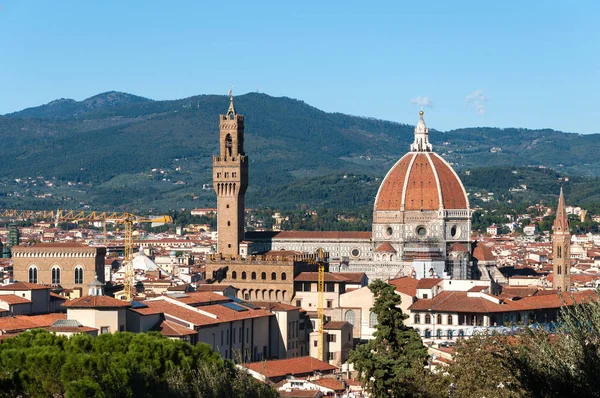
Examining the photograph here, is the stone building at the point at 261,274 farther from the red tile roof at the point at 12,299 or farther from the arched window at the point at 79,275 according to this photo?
the red tile roof at the point at 12,299

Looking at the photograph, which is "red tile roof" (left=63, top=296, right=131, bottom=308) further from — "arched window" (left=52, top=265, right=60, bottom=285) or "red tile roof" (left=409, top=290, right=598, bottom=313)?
"arched window" (left=52, top=265, right=60, bottom=285)

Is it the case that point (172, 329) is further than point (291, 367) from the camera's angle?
No

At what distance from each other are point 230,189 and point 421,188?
1812cm

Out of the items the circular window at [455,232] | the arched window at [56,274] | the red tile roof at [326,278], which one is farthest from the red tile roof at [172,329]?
the circular window at [455,232]

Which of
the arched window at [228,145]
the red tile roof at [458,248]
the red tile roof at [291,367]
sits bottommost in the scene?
the red tile roof at [291,367]

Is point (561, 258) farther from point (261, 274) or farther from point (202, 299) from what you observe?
point (202, 299)

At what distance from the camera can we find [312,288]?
270ft

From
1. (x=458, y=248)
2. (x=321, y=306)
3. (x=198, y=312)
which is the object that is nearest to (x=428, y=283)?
(x=321, y=306)

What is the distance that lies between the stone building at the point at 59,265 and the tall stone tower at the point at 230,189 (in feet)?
45.2

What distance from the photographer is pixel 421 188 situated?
4409 inches

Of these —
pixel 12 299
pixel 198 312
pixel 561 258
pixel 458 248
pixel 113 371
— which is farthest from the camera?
pixel 458 248

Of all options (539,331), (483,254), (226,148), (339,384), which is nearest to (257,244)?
(226,148)

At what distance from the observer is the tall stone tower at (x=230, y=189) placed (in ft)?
322

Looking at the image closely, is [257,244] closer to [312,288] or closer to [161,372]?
[312,288]
